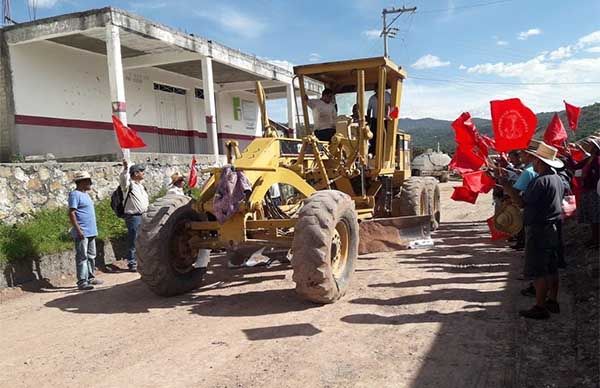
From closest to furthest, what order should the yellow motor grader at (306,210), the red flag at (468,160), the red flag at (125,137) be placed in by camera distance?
the yellow motor grader at (306,210) < the red flag at (468,160) < the red flag at (125,137)

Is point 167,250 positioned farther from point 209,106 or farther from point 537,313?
point 209,106

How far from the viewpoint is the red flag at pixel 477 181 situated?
7.55 metres

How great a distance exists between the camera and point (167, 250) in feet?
19.0

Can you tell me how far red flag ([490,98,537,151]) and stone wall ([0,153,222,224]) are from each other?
7.16 m

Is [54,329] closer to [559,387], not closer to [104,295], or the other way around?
[104,295]

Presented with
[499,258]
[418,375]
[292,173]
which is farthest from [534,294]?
[292,173]

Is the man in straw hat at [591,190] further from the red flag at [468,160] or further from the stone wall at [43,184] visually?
the stone wall at [43,184]

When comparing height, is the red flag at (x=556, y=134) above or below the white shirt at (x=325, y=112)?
below

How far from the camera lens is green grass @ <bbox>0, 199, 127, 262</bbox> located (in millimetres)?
7324

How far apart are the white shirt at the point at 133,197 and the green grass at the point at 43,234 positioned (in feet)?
3.49

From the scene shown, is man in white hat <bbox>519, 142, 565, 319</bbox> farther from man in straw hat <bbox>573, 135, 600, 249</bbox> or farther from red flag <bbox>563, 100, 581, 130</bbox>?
red flag <bbox>563, 100, 581, 130</bbox>

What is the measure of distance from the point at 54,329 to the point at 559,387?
4.51 metres

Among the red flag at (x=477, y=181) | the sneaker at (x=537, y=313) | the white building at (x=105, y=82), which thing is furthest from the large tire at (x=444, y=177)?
the sneaker at (x=537, y=313)

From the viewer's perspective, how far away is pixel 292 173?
20.4ft
